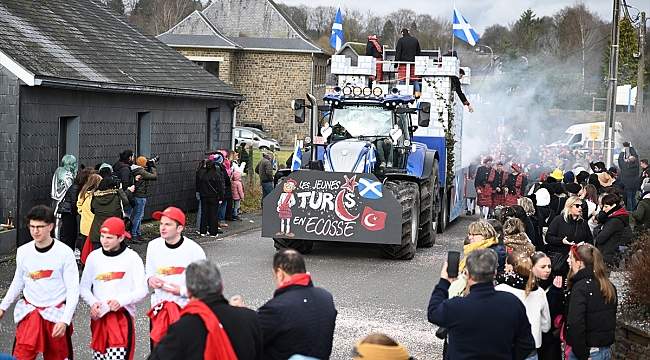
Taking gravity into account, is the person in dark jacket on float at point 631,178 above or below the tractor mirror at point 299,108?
below

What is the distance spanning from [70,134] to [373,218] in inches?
249

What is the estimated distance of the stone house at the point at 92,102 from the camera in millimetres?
16047

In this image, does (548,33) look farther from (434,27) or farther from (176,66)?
(176,66)

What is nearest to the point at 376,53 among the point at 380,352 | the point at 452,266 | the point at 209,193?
the point at 209,193

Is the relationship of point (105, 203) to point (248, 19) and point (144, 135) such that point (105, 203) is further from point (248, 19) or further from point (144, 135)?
point (248, 19)

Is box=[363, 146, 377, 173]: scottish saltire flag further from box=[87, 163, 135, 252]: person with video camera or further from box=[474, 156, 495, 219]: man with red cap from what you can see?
box=[474, 156, 495, 219]: man with red cap

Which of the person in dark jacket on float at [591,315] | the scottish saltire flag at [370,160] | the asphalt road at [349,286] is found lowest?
the asphalt road at [349,286]

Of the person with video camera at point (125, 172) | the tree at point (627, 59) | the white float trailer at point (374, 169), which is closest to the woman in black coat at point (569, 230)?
the white float trailer at point (374, 169)

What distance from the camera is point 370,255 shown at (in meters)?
17.2

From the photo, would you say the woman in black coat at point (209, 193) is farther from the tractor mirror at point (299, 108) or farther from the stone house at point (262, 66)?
the stone house at point (262, 66)

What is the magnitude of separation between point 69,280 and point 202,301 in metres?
2.80

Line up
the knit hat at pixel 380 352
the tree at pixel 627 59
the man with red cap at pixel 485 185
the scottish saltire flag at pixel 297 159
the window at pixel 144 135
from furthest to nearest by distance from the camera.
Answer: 1. the tree at pixel 627 59
2. the man with red cap at pixel 485 185
3. the window at pixel 144 135
4. the scottish saltire flag at pixel 297 159
5. the knit hat at pixel 380 352

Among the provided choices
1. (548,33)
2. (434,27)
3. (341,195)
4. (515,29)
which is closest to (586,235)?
(341,195)

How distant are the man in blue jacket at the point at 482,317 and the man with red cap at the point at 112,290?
2664 mm
